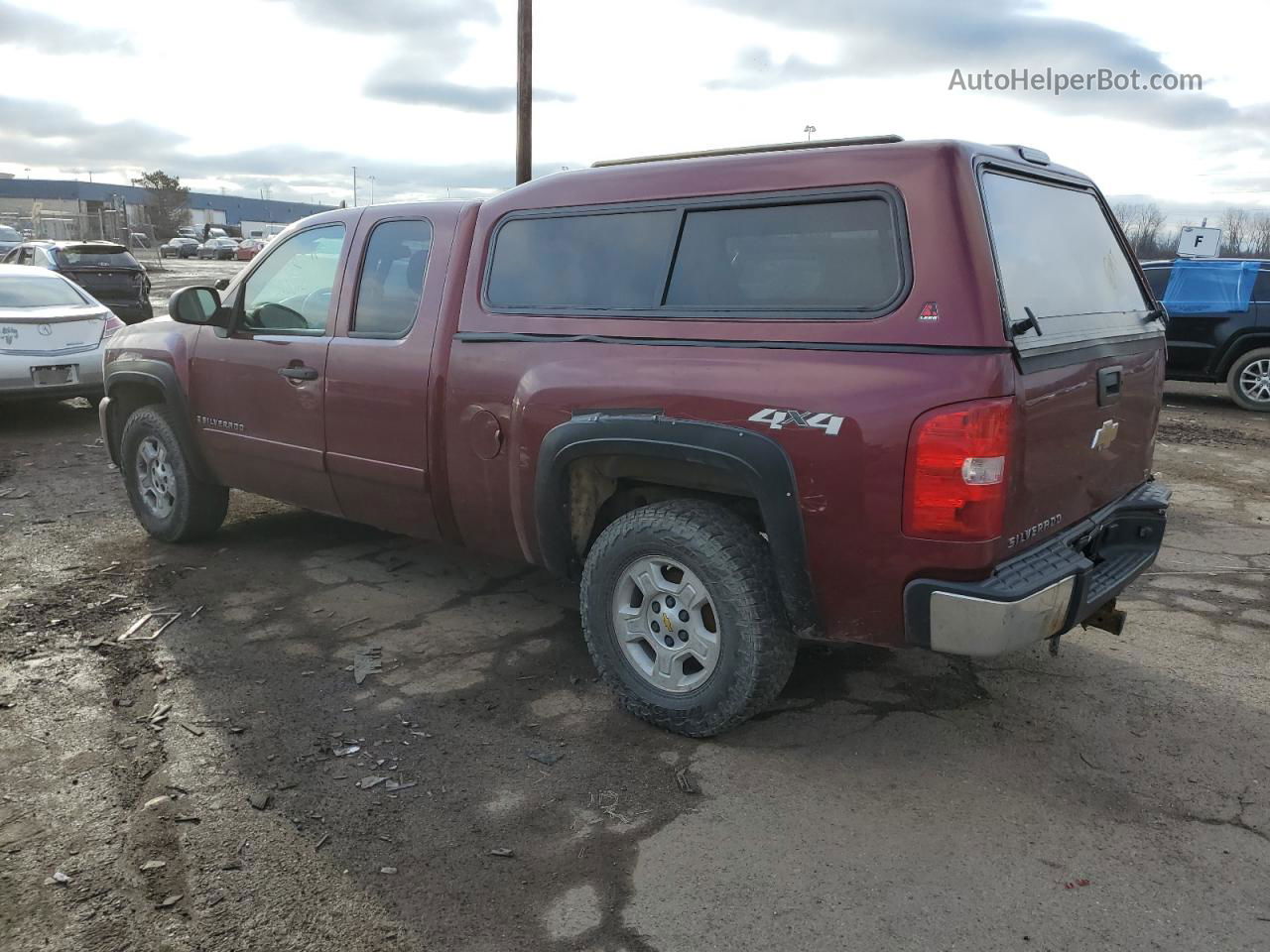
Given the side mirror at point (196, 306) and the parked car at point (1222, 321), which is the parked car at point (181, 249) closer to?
the parked car at point (1222, 321)

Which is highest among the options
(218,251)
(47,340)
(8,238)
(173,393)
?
(218,251)

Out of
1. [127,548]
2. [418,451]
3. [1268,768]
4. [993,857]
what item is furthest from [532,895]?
[127,548]

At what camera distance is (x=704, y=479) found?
3.30 m

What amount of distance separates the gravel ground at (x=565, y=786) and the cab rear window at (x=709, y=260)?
59.8 inches

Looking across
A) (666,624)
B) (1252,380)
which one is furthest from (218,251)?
(666,624)

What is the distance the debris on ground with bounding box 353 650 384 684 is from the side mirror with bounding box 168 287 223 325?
2.05 metres

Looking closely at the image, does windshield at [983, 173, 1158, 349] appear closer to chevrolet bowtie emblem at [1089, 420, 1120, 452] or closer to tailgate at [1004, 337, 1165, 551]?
tailgate at [1004, 337, 1165, 551]

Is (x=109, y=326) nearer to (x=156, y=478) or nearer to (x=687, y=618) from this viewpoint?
(x=156, y=478)

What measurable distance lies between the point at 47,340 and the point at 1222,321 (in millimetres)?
12199

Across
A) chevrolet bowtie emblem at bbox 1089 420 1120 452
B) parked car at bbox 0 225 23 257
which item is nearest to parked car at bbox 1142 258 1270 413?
chevrolet bowtie emblem at bbox 1089 420 1120 452

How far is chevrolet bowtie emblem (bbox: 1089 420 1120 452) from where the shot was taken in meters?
3.30

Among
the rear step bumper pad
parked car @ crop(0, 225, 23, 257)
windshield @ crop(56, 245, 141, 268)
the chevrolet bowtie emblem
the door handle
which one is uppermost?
parked car @ crop(0, 225, 23, 257)

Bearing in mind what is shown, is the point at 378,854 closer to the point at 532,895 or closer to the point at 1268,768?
the point at 532,895

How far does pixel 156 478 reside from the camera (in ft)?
18.6
